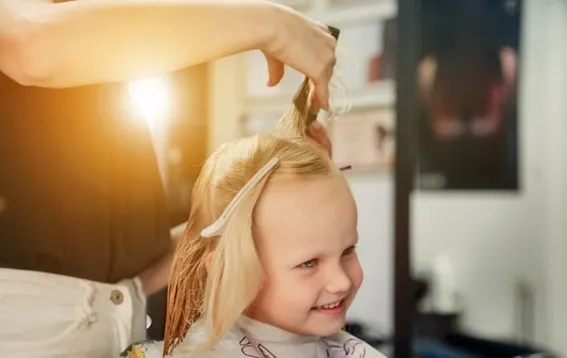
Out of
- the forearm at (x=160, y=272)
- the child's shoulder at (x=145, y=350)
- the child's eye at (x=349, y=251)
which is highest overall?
the child's eye at (x=349, y=251)

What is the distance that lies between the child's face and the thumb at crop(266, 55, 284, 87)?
0.09 metres

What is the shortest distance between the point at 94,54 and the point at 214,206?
0.42ft

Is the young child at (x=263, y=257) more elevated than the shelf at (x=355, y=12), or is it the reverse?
the shelf at (x=355, y=12)

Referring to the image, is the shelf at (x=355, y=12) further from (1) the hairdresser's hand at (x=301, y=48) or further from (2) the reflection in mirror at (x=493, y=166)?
(2) the reflection in mirror at (x=493, y=166)

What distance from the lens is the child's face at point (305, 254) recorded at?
1.58ft

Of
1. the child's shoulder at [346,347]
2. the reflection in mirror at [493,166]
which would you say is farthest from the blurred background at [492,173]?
the child's shoulder at [346,347]

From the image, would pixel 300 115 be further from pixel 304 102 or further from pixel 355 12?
pixel 355 12

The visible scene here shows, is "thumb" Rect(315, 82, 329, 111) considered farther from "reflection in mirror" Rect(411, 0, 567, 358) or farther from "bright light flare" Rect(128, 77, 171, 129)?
"reflection in mirror" Rect(411, 0, 567, 358)

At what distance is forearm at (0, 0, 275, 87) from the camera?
0.47 meters

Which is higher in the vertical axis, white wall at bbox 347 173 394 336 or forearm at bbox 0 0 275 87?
forearm at bbox 0 0 275 87

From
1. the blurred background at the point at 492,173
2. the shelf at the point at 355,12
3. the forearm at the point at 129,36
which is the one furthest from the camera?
the blurred background at the point at 492,173

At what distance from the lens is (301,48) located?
0.52 metres

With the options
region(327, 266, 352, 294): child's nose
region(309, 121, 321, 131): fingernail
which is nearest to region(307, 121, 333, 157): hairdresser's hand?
region(309, 121, 321, 131): fingernail

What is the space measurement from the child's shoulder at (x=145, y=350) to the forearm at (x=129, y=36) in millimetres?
186
